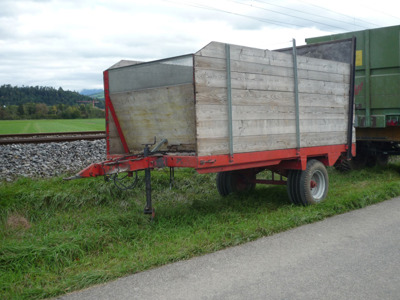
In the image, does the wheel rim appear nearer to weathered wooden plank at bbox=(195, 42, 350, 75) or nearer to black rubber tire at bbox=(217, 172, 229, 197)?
black rubber tire at bbox=(217, 172, 229, 197)

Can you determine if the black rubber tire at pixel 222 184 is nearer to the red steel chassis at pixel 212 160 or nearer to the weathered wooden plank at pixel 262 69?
the red steel chassis at pixel 212 160

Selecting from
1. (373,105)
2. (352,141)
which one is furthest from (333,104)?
(373,105)

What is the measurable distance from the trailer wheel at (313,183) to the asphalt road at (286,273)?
1.43m

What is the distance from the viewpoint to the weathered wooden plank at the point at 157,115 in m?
5.93

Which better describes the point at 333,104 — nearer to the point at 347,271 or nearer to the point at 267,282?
the point at 347,271

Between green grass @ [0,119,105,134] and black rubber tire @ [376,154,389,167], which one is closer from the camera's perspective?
black rubber tire @ [376,154,389,167]

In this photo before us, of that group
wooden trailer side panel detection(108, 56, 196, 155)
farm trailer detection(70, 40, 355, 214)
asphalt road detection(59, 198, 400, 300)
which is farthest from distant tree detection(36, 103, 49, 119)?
asphalt road detection(59, 198, 400, 300)

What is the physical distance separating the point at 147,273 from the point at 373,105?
25.5ft

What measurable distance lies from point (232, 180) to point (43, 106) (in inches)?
1407

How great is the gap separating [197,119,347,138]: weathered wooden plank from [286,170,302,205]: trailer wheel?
77cm

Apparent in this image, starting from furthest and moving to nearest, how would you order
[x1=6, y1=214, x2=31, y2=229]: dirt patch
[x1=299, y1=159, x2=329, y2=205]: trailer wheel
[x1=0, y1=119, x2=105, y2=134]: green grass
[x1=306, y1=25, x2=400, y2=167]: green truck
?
[x1=0, y1=119, x2=105, y2=134]: green grass
[x1=306, y1=25, x2=400, y2=167]: green truck
[x1=299, y1=159, x2=329, y2=205]: trailer wheel
[x1=6, y1=214, x2=31, y2=229]: dirt patch

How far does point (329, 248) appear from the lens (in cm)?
511

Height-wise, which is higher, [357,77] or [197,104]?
[357,77]

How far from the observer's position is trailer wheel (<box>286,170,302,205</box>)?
7.15 meters
